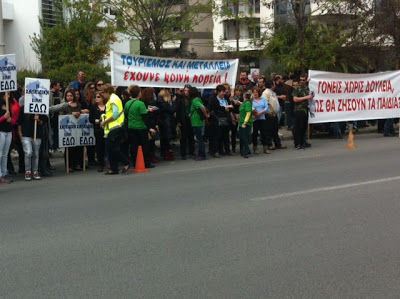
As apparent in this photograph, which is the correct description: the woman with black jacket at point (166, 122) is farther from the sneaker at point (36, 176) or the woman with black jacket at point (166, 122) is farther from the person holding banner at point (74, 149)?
the sneaker at point (36, 176)

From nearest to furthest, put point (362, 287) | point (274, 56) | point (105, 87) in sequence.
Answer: point (362, 287) → point (105, 87) → point (274, 56)

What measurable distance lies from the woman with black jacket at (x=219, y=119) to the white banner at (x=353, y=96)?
3.21m

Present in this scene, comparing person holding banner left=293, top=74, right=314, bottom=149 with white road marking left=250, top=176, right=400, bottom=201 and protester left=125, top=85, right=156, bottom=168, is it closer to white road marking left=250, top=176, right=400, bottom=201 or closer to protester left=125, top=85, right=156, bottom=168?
protester left=125, top=85, right=156, bottom=168

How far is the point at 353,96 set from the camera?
59.7 feet

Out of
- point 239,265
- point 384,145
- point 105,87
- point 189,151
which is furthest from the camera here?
point 384,145

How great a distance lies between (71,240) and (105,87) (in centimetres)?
641

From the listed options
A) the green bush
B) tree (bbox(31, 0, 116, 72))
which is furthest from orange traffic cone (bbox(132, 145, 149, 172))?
tree (bbox(31, 0, 116, 72))

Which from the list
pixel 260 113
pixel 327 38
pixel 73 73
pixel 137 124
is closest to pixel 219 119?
pixel 260 113

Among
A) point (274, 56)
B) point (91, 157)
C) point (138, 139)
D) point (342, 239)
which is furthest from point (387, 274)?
point (274, 56)

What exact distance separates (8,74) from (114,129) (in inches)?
91.8

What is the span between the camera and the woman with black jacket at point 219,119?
14.5 m

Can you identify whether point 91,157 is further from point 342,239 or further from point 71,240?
point 342,239

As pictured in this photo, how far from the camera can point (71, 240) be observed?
6.81m

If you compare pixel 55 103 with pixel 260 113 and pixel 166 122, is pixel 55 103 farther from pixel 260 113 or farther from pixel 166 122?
pixel 260 113
